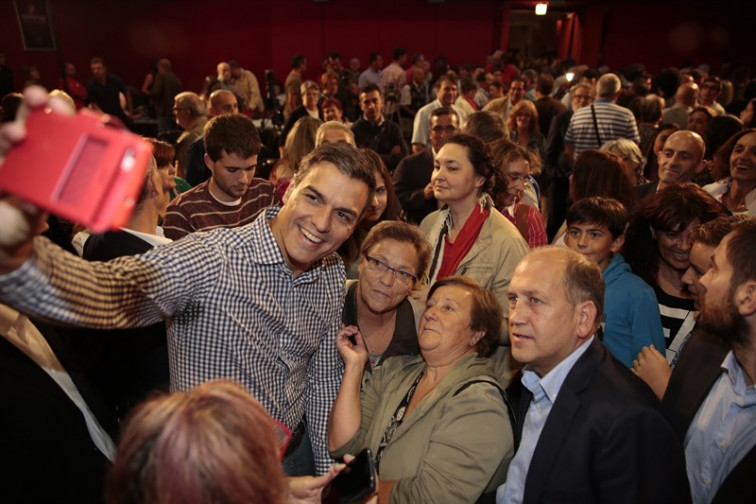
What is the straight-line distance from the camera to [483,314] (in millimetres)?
2098

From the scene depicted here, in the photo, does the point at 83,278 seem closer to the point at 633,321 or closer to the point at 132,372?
the point at 132,372

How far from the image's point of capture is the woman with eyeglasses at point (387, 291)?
2.33m

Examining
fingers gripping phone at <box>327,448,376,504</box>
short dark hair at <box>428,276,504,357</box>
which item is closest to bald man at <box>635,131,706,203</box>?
short dark hair at <box>428,276,504,357</box>

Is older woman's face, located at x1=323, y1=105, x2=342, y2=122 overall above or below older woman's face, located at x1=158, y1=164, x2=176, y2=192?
above

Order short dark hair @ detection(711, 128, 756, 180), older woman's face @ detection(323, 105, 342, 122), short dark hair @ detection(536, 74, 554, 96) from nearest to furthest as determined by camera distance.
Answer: short dark hair @ detection(711, 128, 756, 180)
older woman's face @ detection(323, 105, 342, 122)
short dark hair @ detection(536, 74, 554, 96)

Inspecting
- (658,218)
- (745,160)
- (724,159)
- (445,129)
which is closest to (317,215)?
(658,218)

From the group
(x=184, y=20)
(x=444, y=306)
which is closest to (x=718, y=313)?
(x=444, y=306)

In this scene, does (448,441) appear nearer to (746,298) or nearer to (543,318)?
(543,318)

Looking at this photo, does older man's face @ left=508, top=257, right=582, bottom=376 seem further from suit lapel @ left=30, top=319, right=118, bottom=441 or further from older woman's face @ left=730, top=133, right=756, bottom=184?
older woman's face @ left=730, top=133, right=756, bottom=184

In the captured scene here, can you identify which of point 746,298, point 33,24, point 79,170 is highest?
point 33,24

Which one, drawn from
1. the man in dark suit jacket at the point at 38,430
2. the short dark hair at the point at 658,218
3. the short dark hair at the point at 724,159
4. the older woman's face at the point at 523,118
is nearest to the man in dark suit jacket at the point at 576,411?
the short dark hair at the point at 658,218

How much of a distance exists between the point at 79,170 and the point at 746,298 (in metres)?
1.84

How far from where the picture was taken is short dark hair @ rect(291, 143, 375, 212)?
1618mm

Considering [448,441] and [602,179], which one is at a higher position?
[602,179]
